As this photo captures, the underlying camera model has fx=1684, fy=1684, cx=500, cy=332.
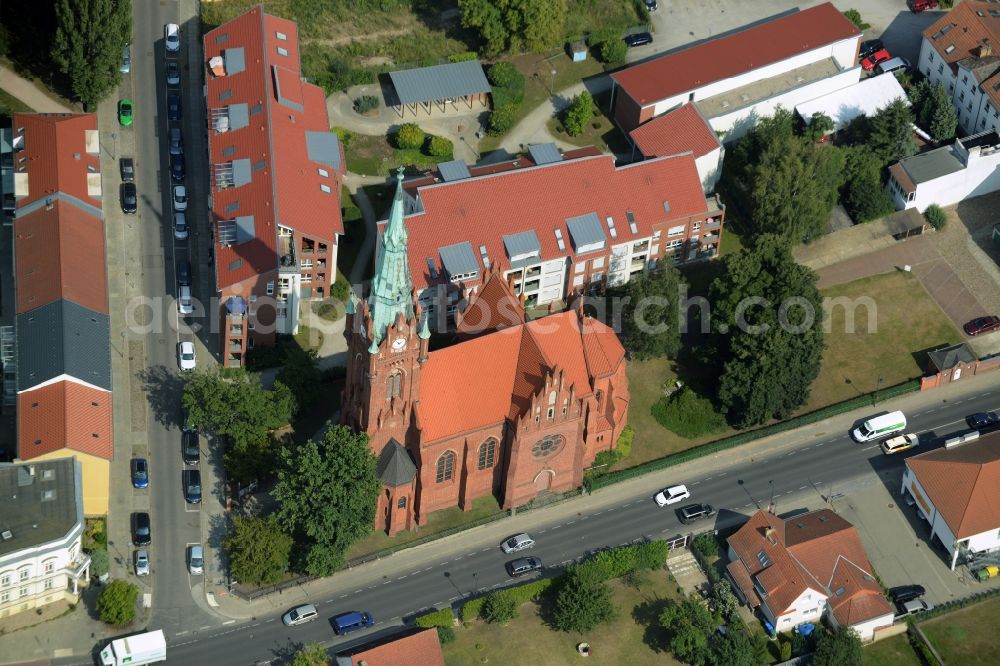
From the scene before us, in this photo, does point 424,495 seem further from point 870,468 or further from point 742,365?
point 870,468

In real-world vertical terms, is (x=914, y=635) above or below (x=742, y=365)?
below

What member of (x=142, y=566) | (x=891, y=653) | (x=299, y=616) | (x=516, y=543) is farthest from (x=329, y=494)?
(x=891, y=653)

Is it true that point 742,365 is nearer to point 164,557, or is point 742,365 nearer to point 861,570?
point 861,570

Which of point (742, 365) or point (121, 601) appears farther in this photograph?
point (742, 365)

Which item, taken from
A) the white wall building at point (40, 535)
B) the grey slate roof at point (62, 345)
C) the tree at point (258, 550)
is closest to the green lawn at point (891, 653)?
the tree at point (258, 550)

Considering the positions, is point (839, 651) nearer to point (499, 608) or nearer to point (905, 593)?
point (905, 593)

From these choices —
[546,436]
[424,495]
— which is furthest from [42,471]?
[546,436]

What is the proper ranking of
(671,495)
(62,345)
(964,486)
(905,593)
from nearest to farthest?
(905,593) → (964,486) → (62,345) → (671,495)
